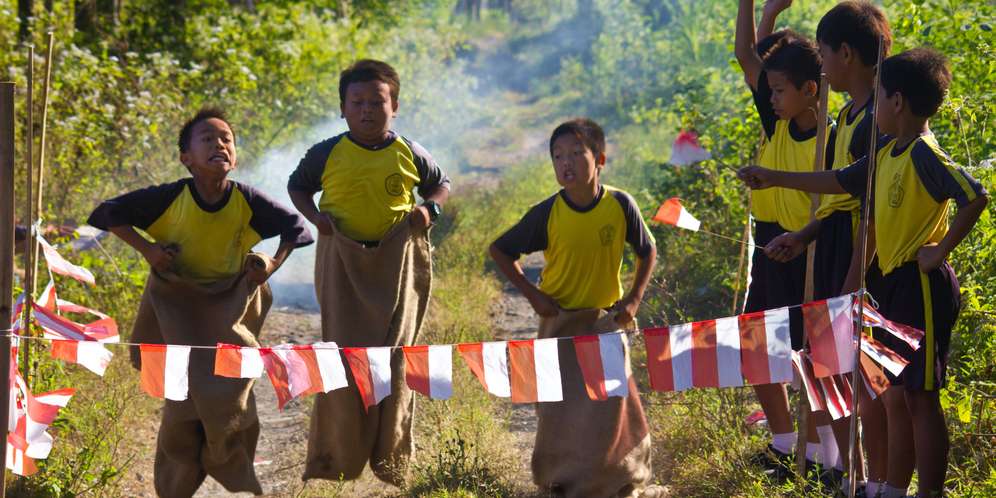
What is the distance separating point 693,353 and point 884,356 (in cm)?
67

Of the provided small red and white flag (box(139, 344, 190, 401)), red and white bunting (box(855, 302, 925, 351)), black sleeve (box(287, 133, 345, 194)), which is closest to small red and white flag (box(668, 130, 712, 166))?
black sleeve (box(287, 133, 345, 194))

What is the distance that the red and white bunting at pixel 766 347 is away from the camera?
13.9 ft

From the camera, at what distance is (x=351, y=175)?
547 centimetres

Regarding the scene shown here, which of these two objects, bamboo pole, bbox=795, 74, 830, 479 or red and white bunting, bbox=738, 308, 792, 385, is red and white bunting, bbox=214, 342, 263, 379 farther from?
bamboo pole, bbox=795, 74, 830, 479

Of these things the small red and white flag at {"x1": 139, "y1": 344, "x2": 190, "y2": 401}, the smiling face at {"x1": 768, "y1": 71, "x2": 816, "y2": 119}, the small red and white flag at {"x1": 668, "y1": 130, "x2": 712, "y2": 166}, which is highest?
the smiling face at {"x1": 768, "y1": 71, "x2": 816, "y2": 119}

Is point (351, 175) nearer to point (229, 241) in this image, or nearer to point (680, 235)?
point (229, 241)

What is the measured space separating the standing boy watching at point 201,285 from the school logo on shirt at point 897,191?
259 cm

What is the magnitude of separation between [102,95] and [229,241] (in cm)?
634

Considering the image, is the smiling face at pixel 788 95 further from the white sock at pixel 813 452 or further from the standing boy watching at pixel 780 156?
the white sock at pixel 813 452

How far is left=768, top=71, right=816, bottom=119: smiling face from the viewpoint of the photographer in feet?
16.5

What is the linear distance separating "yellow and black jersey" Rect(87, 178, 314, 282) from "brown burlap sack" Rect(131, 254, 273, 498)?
0.29 ft

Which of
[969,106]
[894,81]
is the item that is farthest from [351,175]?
[969,106]

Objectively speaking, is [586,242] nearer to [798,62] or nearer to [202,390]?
[798,62]

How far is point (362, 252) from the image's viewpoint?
5461 mm
